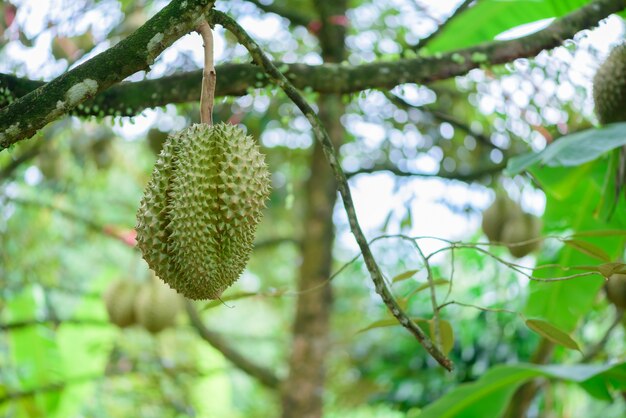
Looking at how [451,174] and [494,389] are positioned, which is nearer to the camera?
[494,389]

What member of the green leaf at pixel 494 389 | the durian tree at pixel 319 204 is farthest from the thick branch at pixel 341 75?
the green leaf at pixel 494 389

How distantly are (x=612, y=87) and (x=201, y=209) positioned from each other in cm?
104

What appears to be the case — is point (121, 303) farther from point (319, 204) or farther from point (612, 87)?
point (612, 87)

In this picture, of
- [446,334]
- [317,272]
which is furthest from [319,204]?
[446,334]

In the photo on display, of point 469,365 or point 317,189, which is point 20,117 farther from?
point 469,365

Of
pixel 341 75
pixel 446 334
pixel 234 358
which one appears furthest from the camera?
pixel 234 358

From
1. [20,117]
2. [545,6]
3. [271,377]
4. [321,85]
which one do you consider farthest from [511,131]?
[20,117]

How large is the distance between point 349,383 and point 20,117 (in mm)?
4417

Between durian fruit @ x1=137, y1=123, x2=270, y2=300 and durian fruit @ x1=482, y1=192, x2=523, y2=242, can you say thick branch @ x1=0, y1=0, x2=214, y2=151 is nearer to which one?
durian fruit @ x1=137, y1=123, x2=270, y2=300

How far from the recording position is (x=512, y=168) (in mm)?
1740

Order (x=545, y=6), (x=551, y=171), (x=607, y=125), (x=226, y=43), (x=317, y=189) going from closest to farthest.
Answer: (x=607, y=125), (x=551, y=171), (x=545, y=6), (x=226, y=43), (x=317, y=189)

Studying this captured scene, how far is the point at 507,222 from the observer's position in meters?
3.57

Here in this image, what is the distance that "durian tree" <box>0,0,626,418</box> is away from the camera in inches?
46.2

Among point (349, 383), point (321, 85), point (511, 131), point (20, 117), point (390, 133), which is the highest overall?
point (20, 117)
